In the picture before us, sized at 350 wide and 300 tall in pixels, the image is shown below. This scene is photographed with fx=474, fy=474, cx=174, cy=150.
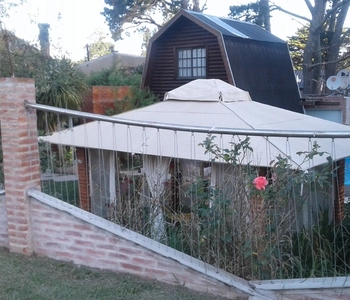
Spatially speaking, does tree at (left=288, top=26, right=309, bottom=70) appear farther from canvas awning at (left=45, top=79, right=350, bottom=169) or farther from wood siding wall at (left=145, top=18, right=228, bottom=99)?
canvas awning at (left=45, top=79, right=350, bottom=169)

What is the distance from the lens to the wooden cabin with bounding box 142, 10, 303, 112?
1424 cm

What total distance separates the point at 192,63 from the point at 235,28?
188 centimetres

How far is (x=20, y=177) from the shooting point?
4379 millimetres

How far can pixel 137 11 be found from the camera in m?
26.0

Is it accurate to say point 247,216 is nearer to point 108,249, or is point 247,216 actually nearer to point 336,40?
point 108,249

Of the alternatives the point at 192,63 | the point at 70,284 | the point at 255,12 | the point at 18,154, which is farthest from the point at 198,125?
the point at 255,12

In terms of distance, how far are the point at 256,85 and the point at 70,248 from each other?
1118cm

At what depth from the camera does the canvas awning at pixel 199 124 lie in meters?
5.96

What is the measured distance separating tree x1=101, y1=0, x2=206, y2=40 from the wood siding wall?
33.2 feet

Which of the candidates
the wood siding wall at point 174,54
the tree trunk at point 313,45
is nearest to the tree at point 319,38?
the tree trunk at point 313,45

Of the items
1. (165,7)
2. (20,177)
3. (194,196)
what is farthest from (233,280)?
(165,7)

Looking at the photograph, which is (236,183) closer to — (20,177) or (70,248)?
(70,248)

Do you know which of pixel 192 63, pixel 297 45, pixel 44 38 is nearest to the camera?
pixel 44 38

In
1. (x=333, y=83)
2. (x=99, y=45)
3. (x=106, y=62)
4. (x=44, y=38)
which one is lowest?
(x=333, y=83)
